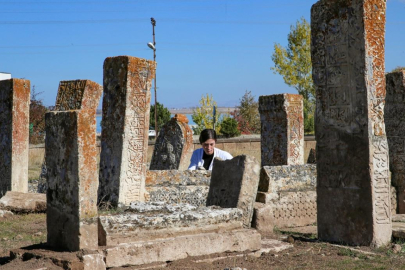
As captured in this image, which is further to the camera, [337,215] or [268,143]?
[268,143]

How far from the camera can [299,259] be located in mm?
6852

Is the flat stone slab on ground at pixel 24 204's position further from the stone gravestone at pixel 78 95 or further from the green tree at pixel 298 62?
the green tree at pixel 298 62

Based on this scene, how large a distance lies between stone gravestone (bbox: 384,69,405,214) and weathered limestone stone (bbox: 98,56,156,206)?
13.7 feet

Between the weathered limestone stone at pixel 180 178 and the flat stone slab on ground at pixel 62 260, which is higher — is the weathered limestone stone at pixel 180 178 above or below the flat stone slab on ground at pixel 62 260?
above

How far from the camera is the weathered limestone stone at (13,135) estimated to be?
11.7 meters

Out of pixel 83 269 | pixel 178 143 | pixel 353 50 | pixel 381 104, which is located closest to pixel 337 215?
pixel 381 104

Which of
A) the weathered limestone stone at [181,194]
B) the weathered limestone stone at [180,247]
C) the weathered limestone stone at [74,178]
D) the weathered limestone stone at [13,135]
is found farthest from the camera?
the weathered limestone stone at [13,135]

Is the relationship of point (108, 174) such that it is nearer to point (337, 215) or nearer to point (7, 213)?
point (7, 213)

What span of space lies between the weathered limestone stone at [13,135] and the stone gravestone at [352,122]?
6149mm

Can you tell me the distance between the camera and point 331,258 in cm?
696

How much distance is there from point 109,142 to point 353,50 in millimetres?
4744

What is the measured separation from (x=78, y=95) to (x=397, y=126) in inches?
224

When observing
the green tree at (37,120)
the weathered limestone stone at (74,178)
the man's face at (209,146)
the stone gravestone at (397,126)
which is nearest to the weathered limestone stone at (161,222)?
the weathered limestone stone at (74,178)

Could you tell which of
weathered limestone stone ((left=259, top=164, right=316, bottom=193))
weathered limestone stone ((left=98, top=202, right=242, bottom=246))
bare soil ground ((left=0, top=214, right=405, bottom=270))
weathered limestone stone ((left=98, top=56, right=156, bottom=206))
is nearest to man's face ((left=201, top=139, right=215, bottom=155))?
weathered limestone stone ((left=259, top=164, right=316, bottom=193))
